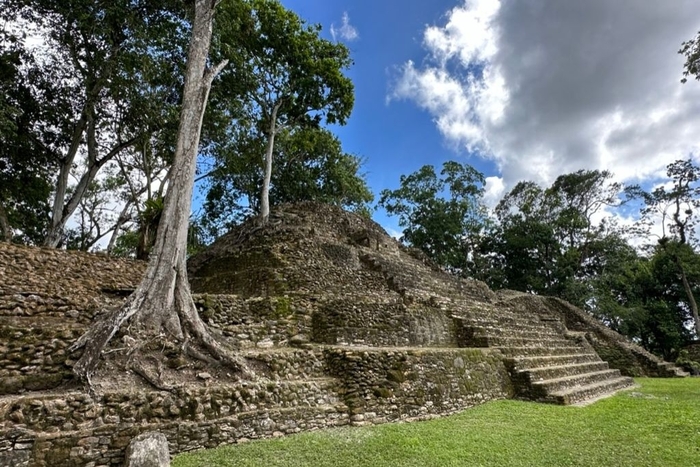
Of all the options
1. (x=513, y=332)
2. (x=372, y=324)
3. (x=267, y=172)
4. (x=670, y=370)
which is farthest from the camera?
(x=267, y=172)

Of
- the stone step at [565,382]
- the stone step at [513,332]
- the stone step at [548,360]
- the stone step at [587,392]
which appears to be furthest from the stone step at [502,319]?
the stone step at [587,392]

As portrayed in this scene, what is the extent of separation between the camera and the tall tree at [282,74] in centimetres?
1365

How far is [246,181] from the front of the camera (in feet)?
64.7

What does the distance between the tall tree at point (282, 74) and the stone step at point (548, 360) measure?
8.89 metres

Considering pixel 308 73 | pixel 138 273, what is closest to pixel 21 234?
pixel 138 273

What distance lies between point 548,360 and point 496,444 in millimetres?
6132

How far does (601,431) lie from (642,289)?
22363 mm

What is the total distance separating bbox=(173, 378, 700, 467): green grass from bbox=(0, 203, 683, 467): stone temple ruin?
0.49m

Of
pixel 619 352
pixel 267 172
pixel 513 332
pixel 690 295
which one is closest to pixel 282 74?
pixel 267 172

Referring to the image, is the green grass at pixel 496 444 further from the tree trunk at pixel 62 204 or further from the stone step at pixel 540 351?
the tree trunk at pixel 62 204

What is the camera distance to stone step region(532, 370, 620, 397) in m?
7.54

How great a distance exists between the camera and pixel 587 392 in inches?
327

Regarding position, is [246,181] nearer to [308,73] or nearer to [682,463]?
[308,73]

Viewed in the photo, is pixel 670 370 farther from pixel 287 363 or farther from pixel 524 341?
pixel 287 363
